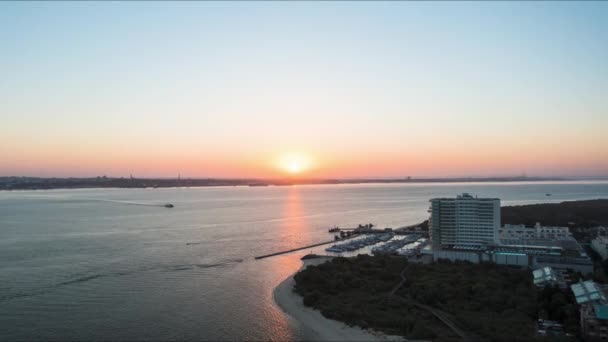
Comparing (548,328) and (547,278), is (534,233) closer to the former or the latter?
(547,278)

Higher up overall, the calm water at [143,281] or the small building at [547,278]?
the small building at [547,278]

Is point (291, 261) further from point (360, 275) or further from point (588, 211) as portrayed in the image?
point (588, 211)

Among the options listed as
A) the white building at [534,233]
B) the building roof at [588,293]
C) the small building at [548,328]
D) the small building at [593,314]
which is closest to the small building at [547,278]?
the building roof at [588,293]

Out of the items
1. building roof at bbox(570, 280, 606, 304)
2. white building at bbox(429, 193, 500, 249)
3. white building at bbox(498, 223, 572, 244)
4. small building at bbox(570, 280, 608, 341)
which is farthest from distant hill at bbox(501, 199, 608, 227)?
small building at bbox(570, 280, 608, 341)

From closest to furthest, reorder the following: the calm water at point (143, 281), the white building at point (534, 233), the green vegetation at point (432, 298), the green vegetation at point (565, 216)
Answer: the green vegetation at point (432, 298) → the calm water at point (143, 281) → the white building at point (534, 233) → the green vegetation at point (565, 216)

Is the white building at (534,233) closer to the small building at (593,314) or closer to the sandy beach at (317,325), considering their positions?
the small building at (593,314)

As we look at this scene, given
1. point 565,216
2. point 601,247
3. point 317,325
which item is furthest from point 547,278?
point 565,216
